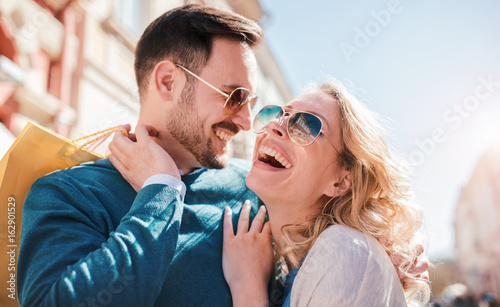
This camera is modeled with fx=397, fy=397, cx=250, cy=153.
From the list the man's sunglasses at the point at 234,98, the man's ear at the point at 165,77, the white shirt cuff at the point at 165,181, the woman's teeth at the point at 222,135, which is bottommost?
the white shirt cuff at the point at 165,181

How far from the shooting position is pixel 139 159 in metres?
1.96

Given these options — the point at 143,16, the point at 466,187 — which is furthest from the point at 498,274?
the point at 143,16

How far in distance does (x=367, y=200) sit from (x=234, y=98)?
1.01 meters

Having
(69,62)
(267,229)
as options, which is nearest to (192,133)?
(267,229)

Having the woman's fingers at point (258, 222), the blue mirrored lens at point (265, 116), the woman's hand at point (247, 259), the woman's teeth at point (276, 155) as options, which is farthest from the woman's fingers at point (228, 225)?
the blue mirrored lens at point (265, 116)

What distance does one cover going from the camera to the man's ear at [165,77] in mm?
2516

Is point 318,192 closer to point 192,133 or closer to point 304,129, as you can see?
point 304,129

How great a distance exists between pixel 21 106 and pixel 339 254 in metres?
5.09

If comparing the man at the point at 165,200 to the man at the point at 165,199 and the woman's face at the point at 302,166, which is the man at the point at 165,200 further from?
the woman's face at the point at 302,166

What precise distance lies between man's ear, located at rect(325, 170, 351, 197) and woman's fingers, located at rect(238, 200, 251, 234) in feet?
1.58

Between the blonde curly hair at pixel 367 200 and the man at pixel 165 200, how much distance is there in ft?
1.51

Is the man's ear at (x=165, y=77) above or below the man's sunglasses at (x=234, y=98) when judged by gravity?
above

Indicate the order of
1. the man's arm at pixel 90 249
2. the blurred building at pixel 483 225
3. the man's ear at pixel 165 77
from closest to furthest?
the man's arm at pixel 90 249 < the man's ear at pixel 165 77 < the blurred building at pixel 483 225

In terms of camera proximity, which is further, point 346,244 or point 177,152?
point 177,152
